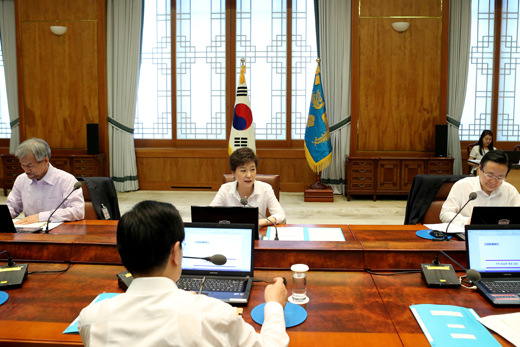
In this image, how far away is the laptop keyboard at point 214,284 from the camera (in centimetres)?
175

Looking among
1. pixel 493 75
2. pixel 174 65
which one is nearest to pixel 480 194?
pixel 493 75

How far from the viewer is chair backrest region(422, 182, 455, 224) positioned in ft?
10.3

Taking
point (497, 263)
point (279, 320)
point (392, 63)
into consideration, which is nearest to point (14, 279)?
point (279, 320)

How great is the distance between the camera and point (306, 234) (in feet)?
7.93

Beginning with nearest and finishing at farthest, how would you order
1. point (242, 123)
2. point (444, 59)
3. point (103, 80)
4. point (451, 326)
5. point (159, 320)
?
1. point (159, 320)
2. point (451, 326)
3. point (242, 123)
4. point (444, 59)
5. point (103, 80)

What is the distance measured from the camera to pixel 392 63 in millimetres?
6602

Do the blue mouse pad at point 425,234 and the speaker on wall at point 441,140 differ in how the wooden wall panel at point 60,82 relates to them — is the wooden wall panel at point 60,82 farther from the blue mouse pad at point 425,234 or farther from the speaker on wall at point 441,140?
the blue mouse pad at point 425,234

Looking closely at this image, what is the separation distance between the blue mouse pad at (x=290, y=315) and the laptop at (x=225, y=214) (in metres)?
0.62

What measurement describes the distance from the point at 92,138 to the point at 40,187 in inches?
156

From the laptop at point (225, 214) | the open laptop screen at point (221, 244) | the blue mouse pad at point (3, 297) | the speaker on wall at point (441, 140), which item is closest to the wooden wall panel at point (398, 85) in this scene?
the speaker on wall at point (441, 140)

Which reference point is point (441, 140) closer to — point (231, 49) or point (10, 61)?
point (231, 49)

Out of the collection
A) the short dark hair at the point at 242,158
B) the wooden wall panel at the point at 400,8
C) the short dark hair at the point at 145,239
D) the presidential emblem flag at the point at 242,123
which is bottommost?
the short dark hair at the point at 145,239

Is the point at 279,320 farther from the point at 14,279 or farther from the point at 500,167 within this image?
the point at 500,167

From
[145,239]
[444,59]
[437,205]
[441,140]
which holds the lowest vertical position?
[437,205]
